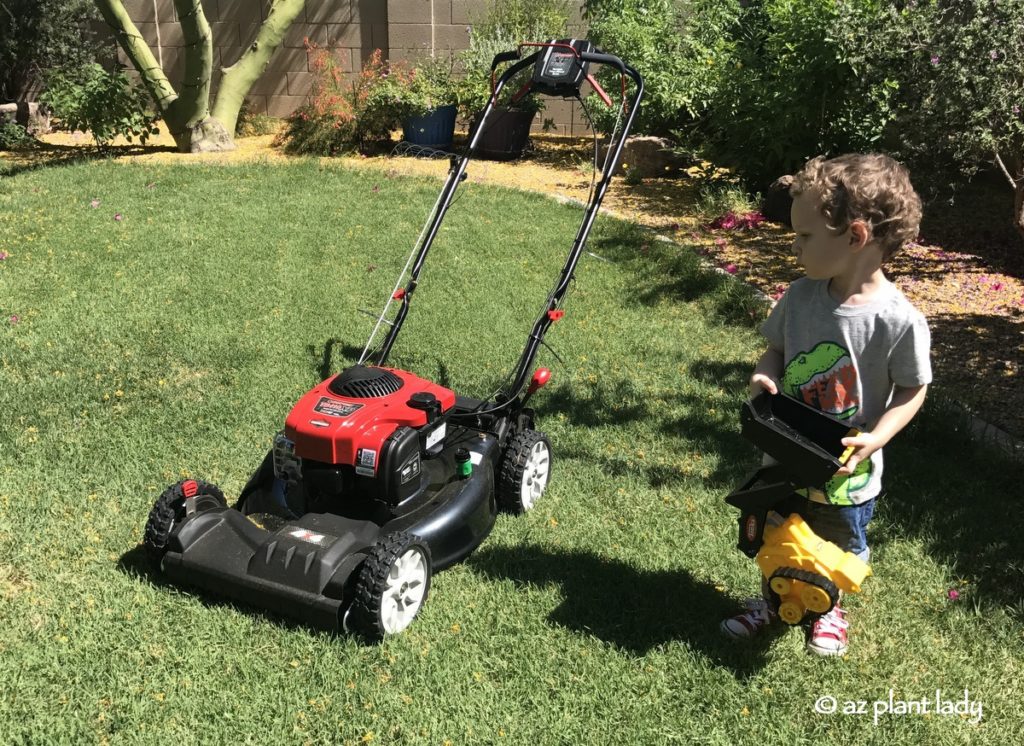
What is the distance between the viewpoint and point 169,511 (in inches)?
110

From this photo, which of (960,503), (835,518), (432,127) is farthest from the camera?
(432,127)

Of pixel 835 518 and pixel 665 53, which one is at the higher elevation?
pixel 665 53

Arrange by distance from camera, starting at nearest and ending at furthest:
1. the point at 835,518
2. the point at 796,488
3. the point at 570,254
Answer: the point at 796,488, the point at 835,518, the point at 570,254

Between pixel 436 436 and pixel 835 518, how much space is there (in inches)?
51.9

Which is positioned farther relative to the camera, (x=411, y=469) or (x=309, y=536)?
(x=411, y=469)

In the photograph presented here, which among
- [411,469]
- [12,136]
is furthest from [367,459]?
[12,136]

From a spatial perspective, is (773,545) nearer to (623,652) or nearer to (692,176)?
(623,652)

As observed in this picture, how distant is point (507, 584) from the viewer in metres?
2.97

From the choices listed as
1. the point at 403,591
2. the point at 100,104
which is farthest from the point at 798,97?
the point at 100,104

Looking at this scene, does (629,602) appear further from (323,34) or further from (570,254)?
(323,34)

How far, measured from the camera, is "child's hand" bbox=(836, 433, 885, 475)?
7.29 ft

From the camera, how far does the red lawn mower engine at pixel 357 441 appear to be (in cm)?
279

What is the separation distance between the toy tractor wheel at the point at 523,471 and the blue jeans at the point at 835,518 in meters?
1.08

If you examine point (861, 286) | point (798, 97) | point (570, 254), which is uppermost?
point (861, 286)
